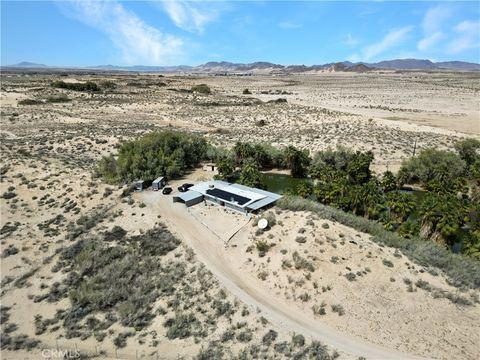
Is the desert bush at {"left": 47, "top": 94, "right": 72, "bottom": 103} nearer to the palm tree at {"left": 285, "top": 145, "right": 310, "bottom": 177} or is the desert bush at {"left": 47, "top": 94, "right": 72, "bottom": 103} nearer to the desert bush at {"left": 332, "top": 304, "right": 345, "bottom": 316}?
the palm tree at {"left": 285, "top": 145, "right": 310, "bottom": 177}

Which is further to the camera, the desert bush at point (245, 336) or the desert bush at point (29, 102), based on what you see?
the desert bush at point (29, 102)

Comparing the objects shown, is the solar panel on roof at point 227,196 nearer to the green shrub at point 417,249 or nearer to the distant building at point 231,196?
the distant building at point 231,196

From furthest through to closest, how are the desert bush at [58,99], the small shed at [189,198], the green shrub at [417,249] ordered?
the desert bush at [58,99] < the small shed at [189,198] < the green shrub at [417,249]

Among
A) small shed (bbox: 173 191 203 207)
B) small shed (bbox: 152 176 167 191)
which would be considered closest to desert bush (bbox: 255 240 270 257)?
small shed (bbox: 173 191 203 207)

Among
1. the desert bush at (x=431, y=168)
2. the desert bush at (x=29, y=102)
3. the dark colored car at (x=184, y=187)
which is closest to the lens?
the dark colored car at (x=184, y=187)

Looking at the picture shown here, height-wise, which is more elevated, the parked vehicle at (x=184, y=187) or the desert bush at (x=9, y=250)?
the parked vehicle at (x=184, y=187)

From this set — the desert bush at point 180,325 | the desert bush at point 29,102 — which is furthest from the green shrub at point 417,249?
the desert bush at point 29,102

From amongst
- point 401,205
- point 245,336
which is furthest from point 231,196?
point 245,336

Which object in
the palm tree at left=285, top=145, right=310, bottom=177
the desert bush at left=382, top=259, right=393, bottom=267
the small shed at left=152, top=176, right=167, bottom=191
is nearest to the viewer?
the desert bush at left=382, top=259, right=393, bottom=267
